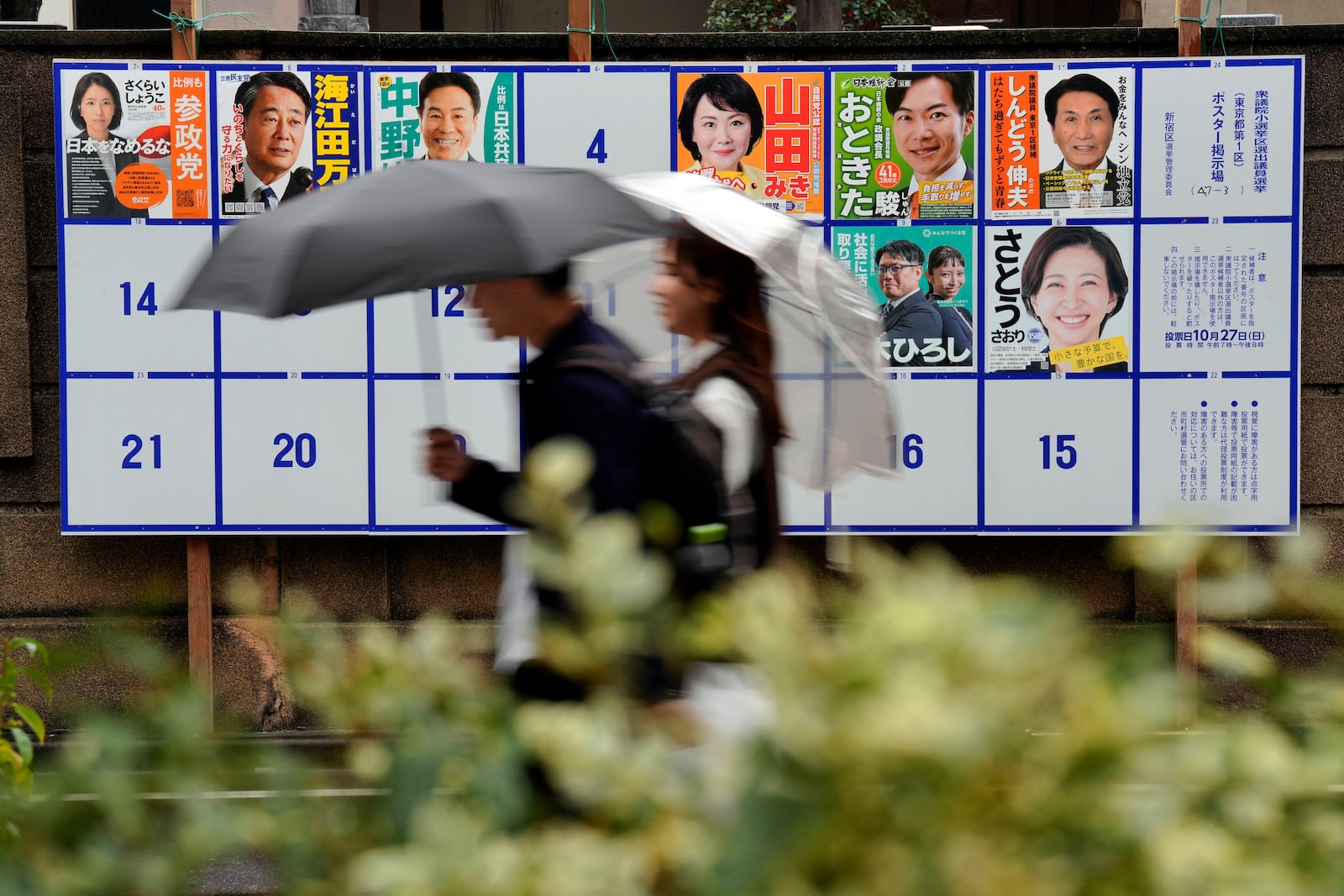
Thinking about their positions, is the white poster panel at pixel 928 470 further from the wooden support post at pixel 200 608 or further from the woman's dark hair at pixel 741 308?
the woman's dark hair at pixel 741 308

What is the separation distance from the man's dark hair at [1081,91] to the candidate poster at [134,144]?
9.88ft

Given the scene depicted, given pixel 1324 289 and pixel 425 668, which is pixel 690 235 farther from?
pixel 1324 289

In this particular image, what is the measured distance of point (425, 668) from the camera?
0.93 m

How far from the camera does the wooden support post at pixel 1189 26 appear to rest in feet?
16.6

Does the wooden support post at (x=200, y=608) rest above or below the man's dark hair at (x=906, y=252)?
below

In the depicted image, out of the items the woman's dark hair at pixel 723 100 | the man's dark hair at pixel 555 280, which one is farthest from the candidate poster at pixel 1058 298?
the man's dark hair at pixel 555 280

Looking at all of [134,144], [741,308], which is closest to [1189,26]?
[741,308]

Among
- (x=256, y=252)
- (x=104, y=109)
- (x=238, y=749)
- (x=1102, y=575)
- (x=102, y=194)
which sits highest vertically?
(x=104, y=109)

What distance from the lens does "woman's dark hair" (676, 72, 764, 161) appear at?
5.07 metres

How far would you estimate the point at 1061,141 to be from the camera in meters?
5.04

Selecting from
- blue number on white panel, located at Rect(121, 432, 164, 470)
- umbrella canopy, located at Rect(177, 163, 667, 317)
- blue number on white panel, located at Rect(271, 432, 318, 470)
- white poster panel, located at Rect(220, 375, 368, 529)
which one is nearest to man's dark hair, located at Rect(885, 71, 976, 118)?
white poster panel, located at Rect(220, 375, 368, 529)

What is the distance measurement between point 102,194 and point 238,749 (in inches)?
180

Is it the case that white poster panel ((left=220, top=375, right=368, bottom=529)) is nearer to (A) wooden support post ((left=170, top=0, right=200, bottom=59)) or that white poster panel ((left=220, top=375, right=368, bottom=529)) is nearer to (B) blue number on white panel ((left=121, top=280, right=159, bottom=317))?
(B) blue number on white panel ((left=121, top=280, right=159, bottom=317))

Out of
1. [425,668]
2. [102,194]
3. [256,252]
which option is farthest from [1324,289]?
[425,668]
